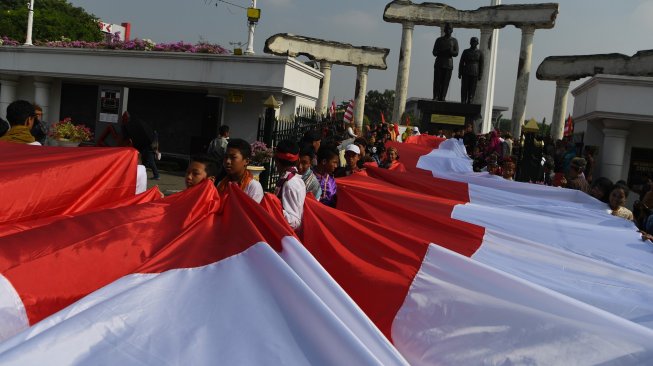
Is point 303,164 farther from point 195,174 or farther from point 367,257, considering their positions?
point 367,257

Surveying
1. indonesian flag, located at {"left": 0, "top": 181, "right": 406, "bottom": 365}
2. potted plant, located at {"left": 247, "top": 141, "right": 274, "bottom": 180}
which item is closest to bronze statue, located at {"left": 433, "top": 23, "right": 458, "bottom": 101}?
potted plant, located at {"left": 247, "top": 141, "right": 274, "bottom": 180}

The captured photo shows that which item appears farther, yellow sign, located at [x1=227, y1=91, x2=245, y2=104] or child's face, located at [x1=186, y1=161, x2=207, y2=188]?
yellow sign, located at [x1=227, y1=91, x2=245, y2=104]

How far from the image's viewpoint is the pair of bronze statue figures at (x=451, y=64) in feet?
83.3

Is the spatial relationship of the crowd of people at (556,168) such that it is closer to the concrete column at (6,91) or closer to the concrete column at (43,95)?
the concrete column at (43,95)

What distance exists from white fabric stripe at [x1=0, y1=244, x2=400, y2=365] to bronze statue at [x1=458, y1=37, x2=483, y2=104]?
2410 centimetres

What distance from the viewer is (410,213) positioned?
4.56m

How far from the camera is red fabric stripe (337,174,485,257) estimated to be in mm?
4297

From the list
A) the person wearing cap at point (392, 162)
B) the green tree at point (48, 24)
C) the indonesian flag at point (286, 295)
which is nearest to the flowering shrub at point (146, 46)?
the person wearing cap at point (392, 162)

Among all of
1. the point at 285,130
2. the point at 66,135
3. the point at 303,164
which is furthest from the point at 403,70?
the point at 303,164

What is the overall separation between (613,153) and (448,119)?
1146 centimetres

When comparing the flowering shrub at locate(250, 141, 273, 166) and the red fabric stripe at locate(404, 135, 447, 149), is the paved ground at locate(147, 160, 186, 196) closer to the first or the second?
the flowering shrub at locate(250, 141, 273, 166)

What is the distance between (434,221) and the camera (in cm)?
447

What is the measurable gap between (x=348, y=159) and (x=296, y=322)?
4.81 metres

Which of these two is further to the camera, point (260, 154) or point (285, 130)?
point (285, 130)
